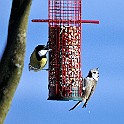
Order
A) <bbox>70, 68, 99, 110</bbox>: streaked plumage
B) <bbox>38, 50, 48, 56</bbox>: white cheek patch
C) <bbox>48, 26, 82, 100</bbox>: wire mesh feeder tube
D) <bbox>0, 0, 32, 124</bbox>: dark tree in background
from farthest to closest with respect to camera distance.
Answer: <bbox>70, 68, 99, 110</bbox>: streaked plumage < <bbox>38, 50, 48, 56</bbox>: white cheek patch < <bbox>48, 26, 82, 100</bbox>: wire mesh feeder tube < <bbox>0, 0, 32, 124</bbox>: dark tree in background

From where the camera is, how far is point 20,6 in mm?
2992

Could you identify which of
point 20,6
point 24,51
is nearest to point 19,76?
point 24,51

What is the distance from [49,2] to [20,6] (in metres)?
3.38

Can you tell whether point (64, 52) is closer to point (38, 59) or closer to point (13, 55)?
point (38, 59)

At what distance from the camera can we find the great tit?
6.54 meters

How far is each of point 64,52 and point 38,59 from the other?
83 cm

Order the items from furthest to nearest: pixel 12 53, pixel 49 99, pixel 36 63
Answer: pixel 36 63 < pixel 49 99 < pixel 12 53

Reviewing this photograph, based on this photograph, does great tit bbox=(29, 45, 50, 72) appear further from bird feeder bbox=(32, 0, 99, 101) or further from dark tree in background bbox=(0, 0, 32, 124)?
dark tree in background bbox=(0, 0, 32, 124)

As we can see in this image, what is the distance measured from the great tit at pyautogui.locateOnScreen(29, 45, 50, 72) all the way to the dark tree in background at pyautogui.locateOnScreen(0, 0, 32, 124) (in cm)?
329

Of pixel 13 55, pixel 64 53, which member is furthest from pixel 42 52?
pixel 13 55

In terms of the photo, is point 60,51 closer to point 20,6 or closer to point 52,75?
point 52,75

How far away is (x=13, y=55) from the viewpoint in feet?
9.63

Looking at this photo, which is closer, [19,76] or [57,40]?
[19,76]

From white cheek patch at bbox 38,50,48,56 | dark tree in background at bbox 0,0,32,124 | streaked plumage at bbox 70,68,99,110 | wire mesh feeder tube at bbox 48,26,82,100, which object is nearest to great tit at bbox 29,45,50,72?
white cheek patch at bbox 38,50,48,56
